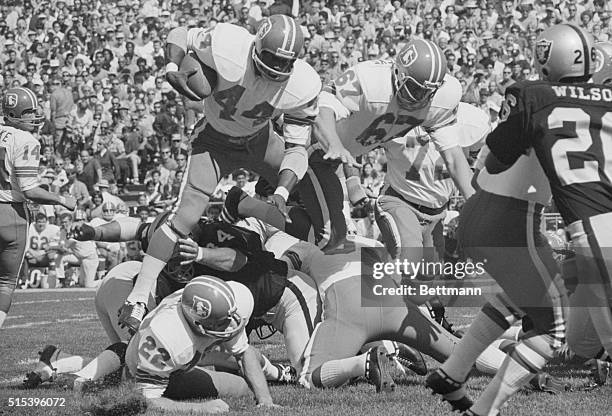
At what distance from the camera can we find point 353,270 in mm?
6336

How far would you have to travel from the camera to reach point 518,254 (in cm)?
460

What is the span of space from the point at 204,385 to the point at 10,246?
268 cm

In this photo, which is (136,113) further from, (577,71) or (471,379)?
(577,71)

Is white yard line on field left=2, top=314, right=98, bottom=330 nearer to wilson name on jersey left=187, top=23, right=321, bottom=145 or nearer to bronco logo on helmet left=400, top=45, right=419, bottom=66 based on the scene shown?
wilson name on jersey left=187, top=23, right=321, bottom=145

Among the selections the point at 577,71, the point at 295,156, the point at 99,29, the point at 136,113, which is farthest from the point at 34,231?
the point at 577,71

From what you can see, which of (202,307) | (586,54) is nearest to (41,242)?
(202,307)

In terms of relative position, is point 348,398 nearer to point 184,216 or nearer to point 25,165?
point 184,216

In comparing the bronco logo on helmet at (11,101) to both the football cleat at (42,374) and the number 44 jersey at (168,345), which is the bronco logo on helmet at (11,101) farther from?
the number 44 jersey at (168,345)

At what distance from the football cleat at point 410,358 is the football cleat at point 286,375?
612mm

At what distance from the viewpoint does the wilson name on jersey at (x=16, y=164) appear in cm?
754

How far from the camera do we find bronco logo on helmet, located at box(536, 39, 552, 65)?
14.9 ft

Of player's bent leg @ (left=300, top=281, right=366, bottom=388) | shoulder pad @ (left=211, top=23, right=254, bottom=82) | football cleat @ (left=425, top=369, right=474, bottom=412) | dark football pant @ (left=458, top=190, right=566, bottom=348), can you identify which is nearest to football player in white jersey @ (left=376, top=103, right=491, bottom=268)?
shoulder pad @ (left=211, top=23, right=254, bottom=82)

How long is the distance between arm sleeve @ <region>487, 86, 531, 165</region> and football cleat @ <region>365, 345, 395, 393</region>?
61.2 inches

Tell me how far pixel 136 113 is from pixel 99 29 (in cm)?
359
